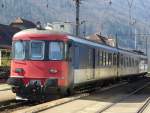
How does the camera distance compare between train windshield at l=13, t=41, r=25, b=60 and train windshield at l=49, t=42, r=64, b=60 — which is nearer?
train windshield at l=49, t=42, r=64, b=60

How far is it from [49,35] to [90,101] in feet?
10.3

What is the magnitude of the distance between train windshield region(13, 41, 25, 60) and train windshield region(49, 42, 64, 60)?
1.14m

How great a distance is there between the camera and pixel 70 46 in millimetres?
22734

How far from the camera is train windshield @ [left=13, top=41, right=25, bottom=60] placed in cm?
2225

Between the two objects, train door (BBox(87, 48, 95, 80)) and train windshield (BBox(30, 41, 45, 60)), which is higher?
train windshield (BBox(30, 41, 45, 60))

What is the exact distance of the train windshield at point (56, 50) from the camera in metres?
22.1

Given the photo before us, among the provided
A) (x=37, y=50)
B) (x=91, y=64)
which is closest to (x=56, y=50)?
(x=37, y=50)

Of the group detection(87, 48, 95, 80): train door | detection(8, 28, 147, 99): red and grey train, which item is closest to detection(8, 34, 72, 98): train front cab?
detection(8, 28, 147, 99): red and grey train

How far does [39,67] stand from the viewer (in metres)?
21.8

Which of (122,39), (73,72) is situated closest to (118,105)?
(73,72)

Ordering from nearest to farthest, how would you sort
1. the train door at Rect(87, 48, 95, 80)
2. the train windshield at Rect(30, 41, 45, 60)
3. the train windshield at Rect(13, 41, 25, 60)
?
the train windshield at Rect(30, 41, 45, 60) → the train windshield at Rect(13, 41, 25, 60) → the train door at Rect(87, 48, 95, 80)

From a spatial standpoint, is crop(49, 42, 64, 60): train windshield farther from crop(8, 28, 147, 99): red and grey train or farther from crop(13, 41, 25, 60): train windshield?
crop(13, 41, 25, 60): train windshield

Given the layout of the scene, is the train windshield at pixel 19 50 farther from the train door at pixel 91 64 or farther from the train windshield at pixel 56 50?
the train door at pixel 91 64

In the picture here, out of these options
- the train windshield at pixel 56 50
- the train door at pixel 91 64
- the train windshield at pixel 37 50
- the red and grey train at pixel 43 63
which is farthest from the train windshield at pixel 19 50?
the train door at pixel 91 64
